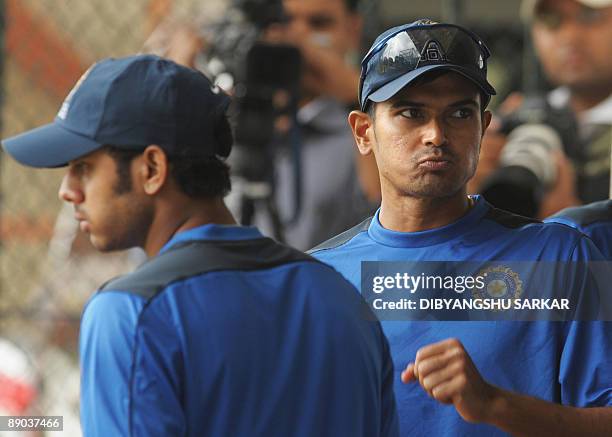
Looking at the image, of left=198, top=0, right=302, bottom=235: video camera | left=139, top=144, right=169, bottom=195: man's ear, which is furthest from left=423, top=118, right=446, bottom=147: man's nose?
left=198, top=0, right=302, bottom=235: video camera

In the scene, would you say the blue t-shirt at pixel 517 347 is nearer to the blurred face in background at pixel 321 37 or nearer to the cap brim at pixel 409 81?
the cap brim at pixel 409 81

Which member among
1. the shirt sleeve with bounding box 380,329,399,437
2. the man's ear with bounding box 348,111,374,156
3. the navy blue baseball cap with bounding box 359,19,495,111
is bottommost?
the shirt sleeve with bounding box 380,329,399,437

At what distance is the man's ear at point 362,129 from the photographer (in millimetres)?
1392

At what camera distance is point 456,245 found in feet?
4.30

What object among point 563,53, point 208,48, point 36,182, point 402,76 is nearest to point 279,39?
point 208,48

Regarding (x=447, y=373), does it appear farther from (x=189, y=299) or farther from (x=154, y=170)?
(x=154, y=170)

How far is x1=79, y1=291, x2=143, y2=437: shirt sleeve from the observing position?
975 mm

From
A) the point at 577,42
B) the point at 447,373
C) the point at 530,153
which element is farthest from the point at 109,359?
the point at 577,42

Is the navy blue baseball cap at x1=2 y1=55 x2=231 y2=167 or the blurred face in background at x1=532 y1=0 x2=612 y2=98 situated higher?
the blurred face in background at x1=532 y1=0 x2=612 y2=98

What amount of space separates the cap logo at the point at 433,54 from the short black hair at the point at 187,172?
310 mm

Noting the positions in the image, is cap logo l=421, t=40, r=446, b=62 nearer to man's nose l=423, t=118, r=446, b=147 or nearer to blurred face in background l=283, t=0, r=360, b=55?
man's nose l=423, t=118, r=446, b=147

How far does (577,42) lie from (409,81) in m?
1.67

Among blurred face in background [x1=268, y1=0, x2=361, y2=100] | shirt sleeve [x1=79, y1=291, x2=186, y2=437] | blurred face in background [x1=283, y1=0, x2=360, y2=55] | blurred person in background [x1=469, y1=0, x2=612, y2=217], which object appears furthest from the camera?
blurred face in background [x1=283, y1=0, x2=360, y2=55]

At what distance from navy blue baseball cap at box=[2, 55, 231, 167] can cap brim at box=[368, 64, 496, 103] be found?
0.23 metres
